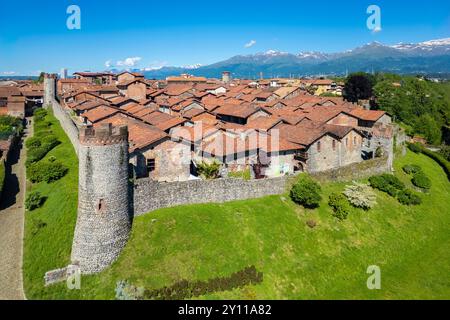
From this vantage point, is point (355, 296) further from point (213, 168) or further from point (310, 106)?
point (310, 106)

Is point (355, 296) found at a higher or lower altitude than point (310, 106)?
lower

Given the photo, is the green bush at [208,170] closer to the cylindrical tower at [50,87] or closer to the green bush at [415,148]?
the green bush at [415,148]

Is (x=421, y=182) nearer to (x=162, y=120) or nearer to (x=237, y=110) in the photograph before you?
(x=237, y=110)

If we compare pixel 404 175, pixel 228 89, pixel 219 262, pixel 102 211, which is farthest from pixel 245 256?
pixel 228 89

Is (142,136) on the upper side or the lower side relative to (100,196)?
upper

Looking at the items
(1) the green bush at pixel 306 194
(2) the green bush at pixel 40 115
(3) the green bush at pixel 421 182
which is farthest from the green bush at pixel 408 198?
(2) the green bush at pixel 40 115

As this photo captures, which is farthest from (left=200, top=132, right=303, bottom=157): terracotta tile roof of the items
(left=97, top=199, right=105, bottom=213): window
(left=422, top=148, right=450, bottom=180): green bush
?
(left=422, top=148, right=450, bottom=180): green bush

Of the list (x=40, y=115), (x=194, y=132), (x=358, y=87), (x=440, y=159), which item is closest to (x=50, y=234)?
(x=194, y=132)
